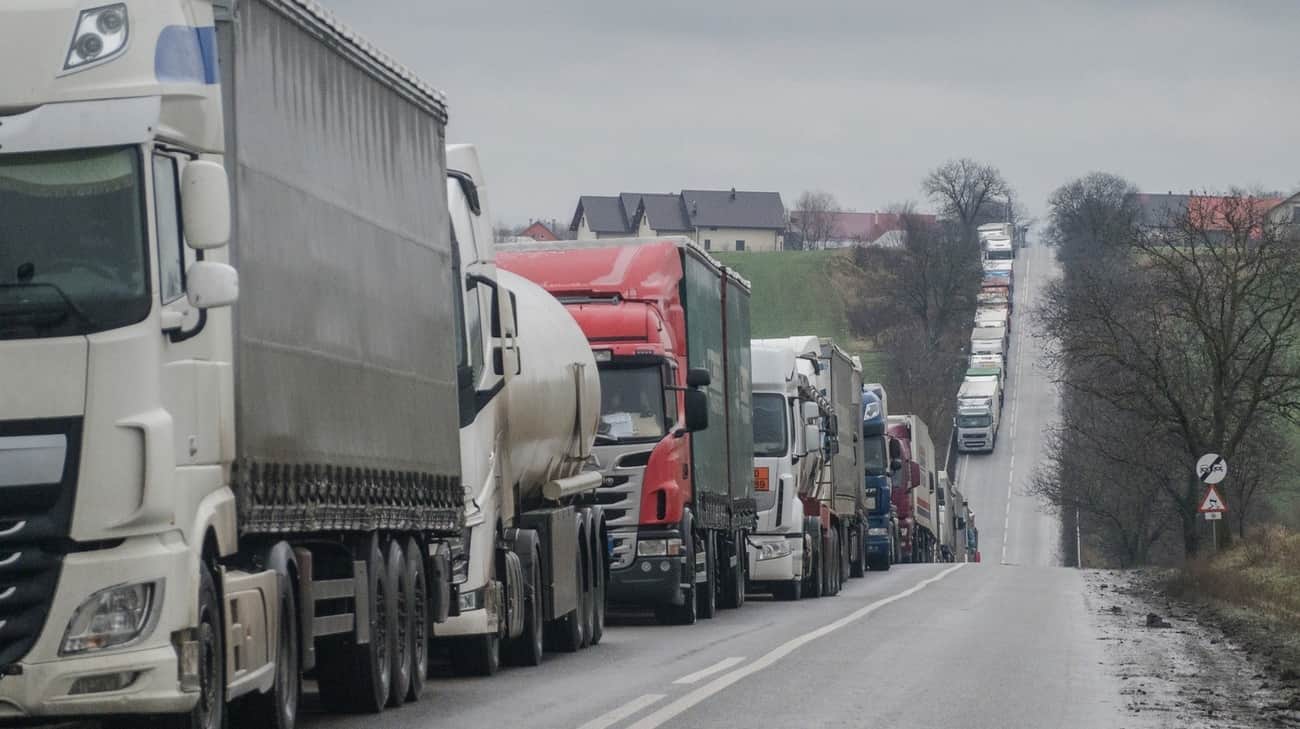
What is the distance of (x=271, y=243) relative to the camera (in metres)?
10.6

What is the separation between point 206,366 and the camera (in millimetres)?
9469

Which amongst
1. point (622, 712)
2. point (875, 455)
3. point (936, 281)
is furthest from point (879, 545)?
point (936, 281)

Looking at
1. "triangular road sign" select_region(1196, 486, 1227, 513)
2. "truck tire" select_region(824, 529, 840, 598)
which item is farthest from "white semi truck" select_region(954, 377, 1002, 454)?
"truck tire" select_region(824, 529, 840, 598)

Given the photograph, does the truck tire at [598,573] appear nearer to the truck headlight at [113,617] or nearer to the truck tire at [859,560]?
the truck headlight at [113,617]

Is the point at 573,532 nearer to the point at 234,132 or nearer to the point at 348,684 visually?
the point at 348,684

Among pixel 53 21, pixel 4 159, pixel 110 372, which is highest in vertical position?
pixel 53 21

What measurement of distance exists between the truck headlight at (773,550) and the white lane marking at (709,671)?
13471 mm

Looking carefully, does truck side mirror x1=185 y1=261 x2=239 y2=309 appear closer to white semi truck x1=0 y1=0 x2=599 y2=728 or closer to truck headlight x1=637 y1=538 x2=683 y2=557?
white semi truck x1=0 y1=0 x2=599 y2=728

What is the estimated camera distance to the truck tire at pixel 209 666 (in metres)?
9.19

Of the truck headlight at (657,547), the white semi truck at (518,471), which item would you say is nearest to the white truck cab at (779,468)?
the truck headlight at (657,547)

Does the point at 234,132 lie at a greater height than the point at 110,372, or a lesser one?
greater

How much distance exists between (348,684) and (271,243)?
309 centimetres

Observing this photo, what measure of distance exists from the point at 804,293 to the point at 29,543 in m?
145

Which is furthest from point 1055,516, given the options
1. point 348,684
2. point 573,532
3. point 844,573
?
point 348,684
